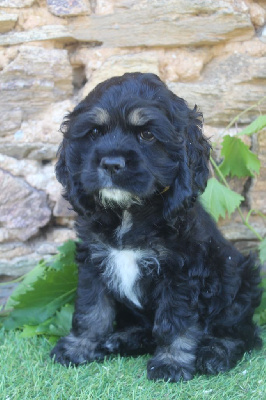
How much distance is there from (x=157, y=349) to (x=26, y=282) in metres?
1.27

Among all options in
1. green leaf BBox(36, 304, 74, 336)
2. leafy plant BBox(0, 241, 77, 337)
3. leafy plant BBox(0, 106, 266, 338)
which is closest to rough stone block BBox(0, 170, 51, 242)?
leafy plant BBox(0, 106, 266, 338)

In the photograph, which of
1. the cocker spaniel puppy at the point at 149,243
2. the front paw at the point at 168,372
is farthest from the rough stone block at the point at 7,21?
Answer: the front paw at the point at 168,372

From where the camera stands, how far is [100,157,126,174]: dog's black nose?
2.53 metres

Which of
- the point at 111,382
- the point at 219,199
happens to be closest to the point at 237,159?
the point at 219,199

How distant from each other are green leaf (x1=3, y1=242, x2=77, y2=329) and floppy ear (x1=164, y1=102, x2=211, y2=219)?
3.79 ft

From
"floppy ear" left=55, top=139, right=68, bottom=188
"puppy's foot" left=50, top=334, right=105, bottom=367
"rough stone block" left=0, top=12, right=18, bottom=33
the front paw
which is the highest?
"rough stone block" left=0, top=12, right=18, bottom=33

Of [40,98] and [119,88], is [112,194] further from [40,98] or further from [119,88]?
[40,98]

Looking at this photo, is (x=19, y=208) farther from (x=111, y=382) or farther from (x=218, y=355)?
(x=218, y=355)

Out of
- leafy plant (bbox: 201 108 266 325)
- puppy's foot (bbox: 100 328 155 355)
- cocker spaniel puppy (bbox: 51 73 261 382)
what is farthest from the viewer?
leafy plant (bbox: 201 108 266 325)

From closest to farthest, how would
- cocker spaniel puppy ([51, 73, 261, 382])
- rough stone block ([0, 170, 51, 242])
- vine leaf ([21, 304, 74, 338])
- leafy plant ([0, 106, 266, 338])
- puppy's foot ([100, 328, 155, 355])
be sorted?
cocker spaniel puppy ([51, 73, 261, 382]) → puppy's foot ([100, 328, 155, 355]) → vine leaf ([21, 304, 74, 338]) → leafy plant ([0, 106, 266, 338]) → rough stone block ([0, 170, 51, 242])

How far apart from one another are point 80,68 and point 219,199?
5.03 feet

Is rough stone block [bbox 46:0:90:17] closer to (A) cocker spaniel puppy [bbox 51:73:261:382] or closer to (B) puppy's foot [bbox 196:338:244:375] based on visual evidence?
(A) cocker spaniel puppy [bbox 51:73:261:382]

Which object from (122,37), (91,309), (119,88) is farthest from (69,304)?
(122,37)

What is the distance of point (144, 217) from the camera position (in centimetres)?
292
